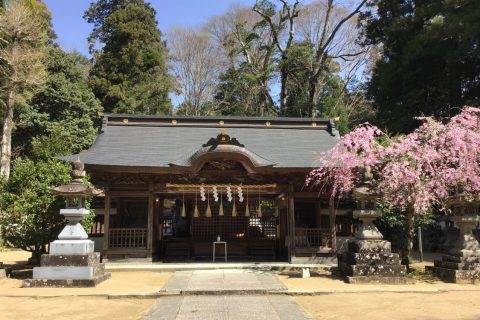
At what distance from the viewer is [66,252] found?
9984 mm

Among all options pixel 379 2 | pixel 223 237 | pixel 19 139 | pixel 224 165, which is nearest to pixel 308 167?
pixel 224 165

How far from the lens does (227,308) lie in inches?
297

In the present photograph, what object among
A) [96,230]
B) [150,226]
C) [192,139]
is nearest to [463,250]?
[150,226]

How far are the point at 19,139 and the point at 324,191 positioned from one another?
20.3 m

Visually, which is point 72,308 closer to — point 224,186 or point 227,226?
point 224,186

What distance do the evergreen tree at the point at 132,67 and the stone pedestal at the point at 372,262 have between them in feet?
70.1

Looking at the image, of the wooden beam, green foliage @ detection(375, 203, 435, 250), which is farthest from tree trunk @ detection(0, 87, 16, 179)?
green foliage @ detection(375, 203, 435, 250)

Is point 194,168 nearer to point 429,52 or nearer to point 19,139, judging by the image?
point 429,52

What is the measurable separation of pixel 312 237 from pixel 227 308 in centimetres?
702

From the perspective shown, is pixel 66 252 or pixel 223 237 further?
pixel 223 237

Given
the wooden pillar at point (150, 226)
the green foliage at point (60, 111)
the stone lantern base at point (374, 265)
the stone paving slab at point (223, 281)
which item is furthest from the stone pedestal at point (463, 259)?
the green foliage at point (60, 111)

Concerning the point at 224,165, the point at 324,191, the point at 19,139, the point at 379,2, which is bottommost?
the point at 324,191

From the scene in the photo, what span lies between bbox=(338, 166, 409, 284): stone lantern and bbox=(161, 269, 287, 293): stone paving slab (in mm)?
2041

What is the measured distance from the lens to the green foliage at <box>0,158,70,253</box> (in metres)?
11.6
